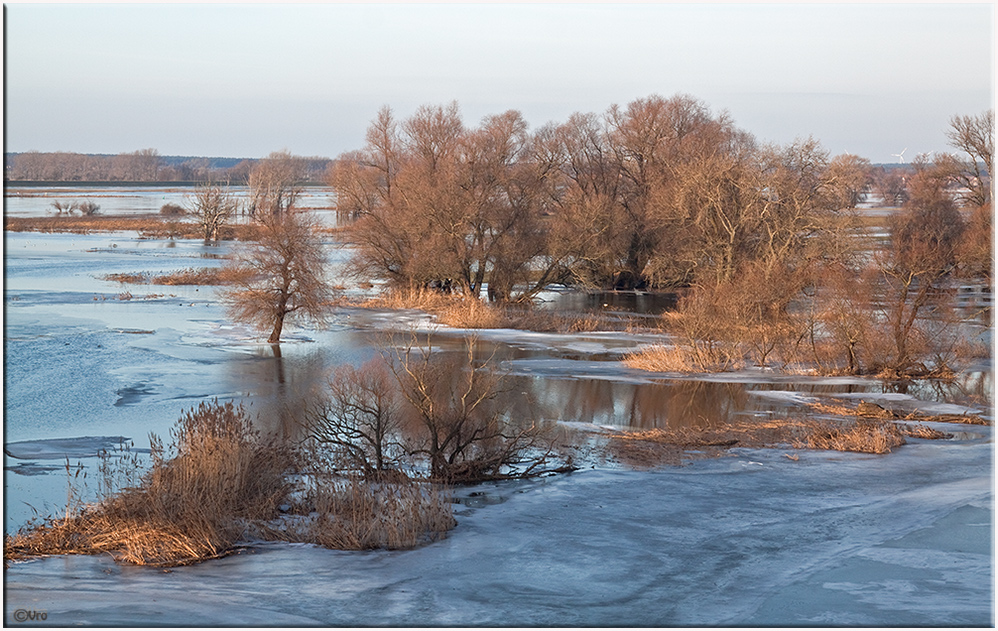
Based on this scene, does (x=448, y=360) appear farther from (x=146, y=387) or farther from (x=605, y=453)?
(x=605, y=453)

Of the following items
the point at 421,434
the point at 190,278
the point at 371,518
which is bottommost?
the point at 371,518

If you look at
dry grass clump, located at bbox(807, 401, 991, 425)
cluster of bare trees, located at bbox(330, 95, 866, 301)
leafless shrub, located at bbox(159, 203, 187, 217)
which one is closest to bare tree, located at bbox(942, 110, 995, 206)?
cluster of bare trees, located at bbox(330, 95, 866, 301)

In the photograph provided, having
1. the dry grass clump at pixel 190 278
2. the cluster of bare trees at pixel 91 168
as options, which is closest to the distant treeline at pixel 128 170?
the cluster of bare trees at pixel 91 168

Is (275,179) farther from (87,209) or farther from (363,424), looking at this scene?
(363,424)

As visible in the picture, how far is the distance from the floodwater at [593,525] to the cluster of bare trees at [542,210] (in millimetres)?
13257

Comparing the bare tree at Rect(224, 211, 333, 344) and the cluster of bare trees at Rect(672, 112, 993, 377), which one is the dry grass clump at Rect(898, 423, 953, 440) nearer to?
the cluster of bare trees at Rect(672, 112, 993, 377)

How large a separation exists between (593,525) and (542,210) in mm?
30293

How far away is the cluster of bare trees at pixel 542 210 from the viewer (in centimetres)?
3722

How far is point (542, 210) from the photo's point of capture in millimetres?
40969

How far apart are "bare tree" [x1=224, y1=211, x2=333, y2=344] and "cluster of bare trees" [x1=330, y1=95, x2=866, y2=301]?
9631mm

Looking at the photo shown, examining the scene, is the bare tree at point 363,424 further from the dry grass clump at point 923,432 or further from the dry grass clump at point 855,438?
the dry grass clump at point 923,432

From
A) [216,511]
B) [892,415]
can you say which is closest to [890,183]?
[892,415]

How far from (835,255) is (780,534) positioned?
26.0 metres

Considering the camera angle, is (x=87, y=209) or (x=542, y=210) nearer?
(x=542, y=210)
